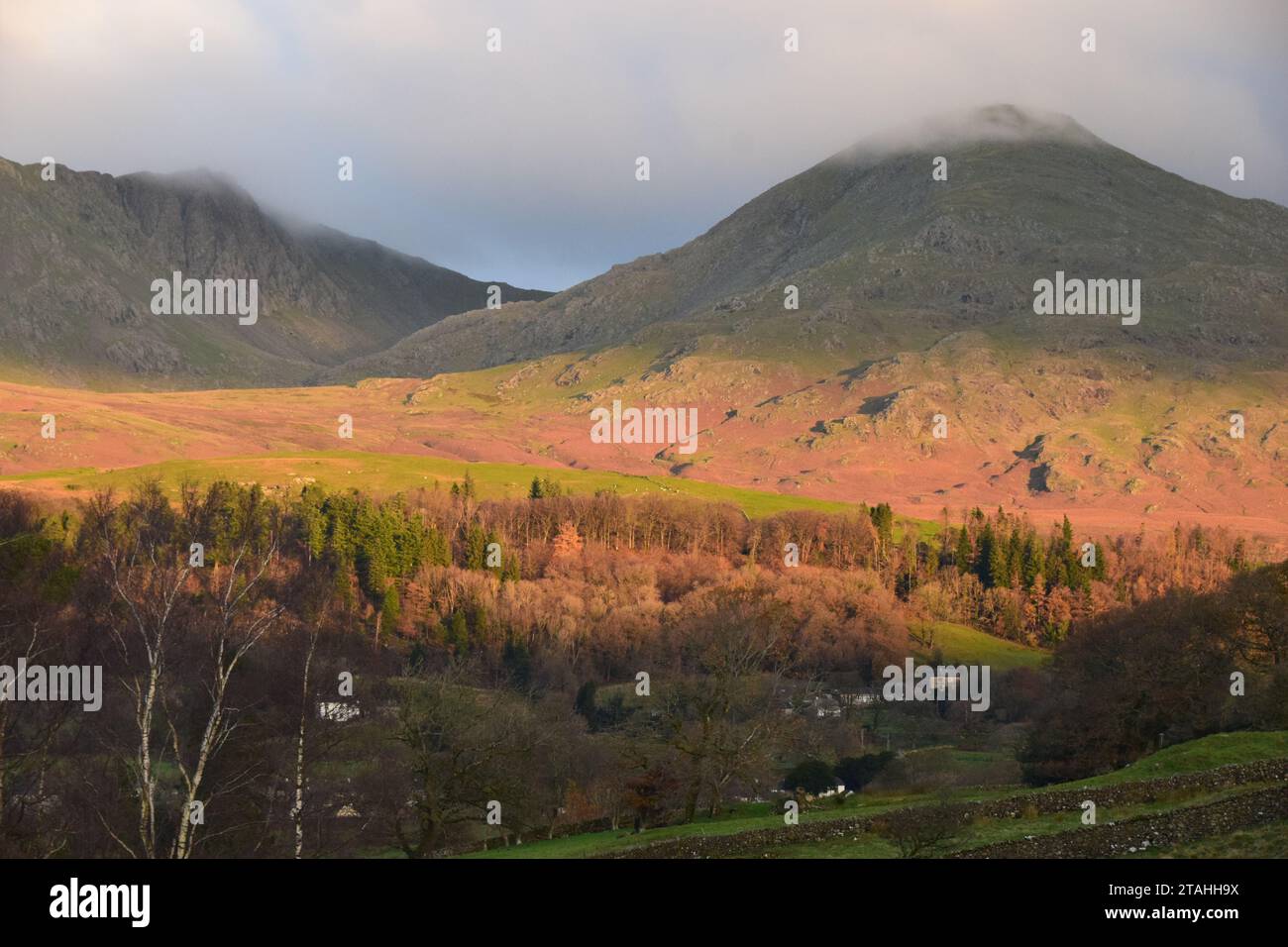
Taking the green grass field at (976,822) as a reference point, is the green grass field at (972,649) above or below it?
below

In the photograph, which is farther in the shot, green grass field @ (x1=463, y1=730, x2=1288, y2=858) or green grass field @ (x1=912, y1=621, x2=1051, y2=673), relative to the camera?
green grass field @ (x1=912, y1=621, x2=1051, y2=673)

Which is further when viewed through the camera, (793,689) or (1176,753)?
(793,689)

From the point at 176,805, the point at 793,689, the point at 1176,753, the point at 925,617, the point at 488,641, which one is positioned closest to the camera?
the point at 1176,753

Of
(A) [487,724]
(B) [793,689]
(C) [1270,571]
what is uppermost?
(C) [1270,571]

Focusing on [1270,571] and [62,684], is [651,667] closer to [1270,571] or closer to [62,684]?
[1270,571]

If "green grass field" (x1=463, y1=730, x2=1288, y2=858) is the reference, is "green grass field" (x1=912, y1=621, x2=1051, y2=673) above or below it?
below

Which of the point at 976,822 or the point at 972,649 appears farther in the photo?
the point at 972,649

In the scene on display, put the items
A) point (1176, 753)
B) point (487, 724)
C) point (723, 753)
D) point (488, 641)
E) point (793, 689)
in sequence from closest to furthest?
1. point (1176, 753)
2. point (723, 753)
3. point (487, 724)
4. point (793, 689)
5. point (488, 641)

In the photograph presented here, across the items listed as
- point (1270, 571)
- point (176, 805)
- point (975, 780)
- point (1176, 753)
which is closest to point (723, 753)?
point (1176, 753)

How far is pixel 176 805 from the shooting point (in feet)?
219

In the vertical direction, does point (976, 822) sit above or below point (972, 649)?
above

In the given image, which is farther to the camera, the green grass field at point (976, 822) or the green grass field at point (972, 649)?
the green grass field at point (972, 649)
